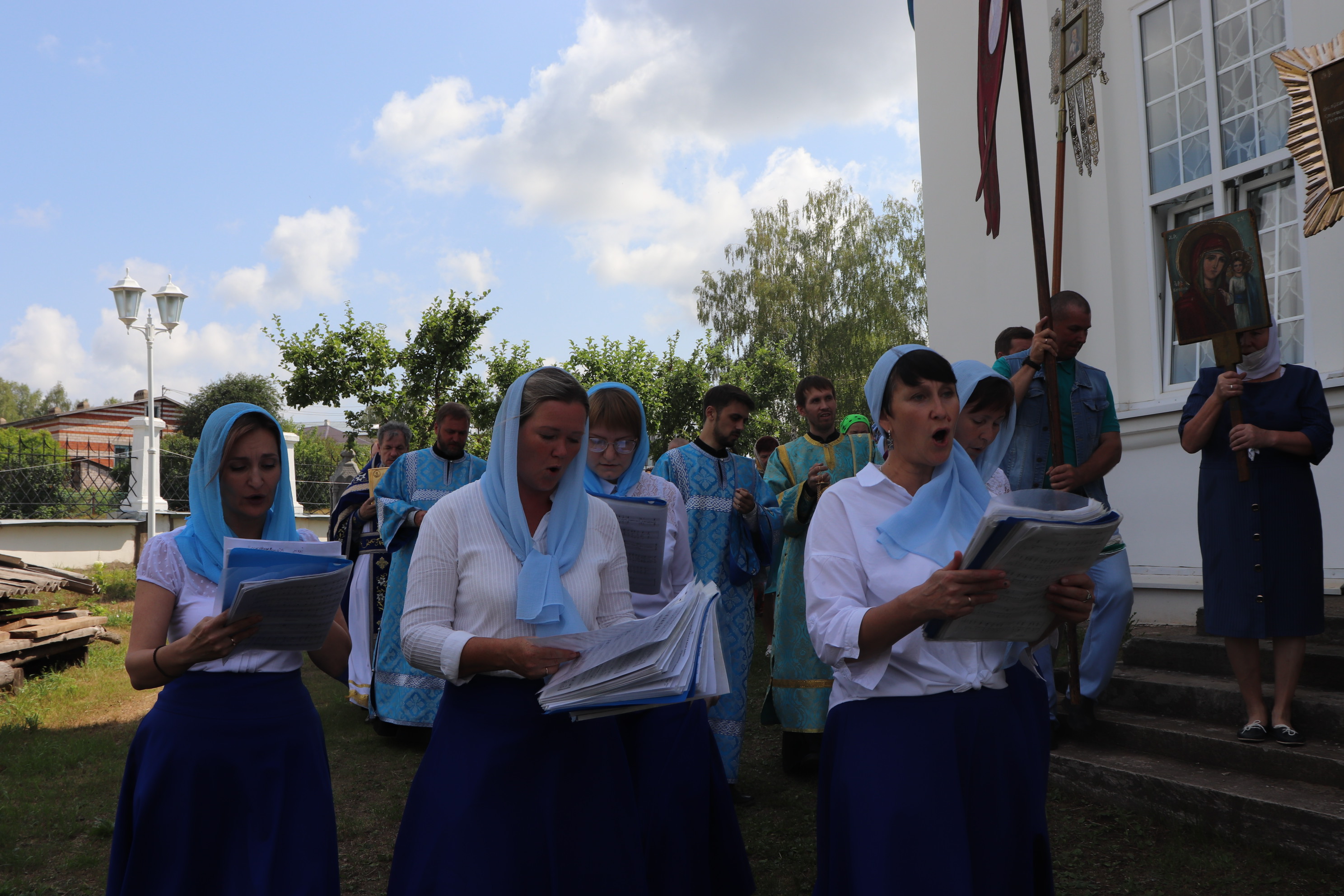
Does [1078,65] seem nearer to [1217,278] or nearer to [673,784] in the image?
[1217,278]

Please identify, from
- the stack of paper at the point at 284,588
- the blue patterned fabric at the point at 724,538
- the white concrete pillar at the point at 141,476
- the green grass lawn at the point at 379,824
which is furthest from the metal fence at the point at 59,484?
the stack of paper at the point at 284,588

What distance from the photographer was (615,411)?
4082mm

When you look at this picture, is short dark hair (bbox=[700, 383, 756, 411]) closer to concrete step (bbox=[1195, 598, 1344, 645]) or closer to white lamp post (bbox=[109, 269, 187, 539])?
concrete step (bbox=[1195, 598, 1344, 645])

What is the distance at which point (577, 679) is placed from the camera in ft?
7.34

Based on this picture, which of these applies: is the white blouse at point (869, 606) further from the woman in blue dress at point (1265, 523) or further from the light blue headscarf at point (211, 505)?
the woman in blue dress at point (1265, 523)

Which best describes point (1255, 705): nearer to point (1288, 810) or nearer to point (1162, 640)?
point (1288, 810)

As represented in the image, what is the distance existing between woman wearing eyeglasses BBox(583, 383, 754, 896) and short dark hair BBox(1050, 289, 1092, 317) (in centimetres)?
196

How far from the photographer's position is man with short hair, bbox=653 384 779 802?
5.29 metres

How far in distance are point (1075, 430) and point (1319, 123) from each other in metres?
2.35

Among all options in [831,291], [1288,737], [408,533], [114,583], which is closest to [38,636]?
[408,533]

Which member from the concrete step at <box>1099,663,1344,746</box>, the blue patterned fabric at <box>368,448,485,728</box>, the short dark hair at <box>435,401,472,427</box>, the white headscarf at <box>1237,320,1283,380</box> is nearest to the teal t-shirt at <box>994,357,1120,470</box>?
the white headscarf at <box>1237,320,1283,380</box>

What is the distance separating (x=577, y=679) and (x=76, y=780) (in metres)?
5.63

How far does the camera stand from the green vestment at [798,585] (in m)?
5.45

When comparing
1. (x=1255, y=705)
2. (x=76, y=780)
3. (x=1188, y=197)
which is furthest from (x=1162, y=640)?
(x=76, y=780)
